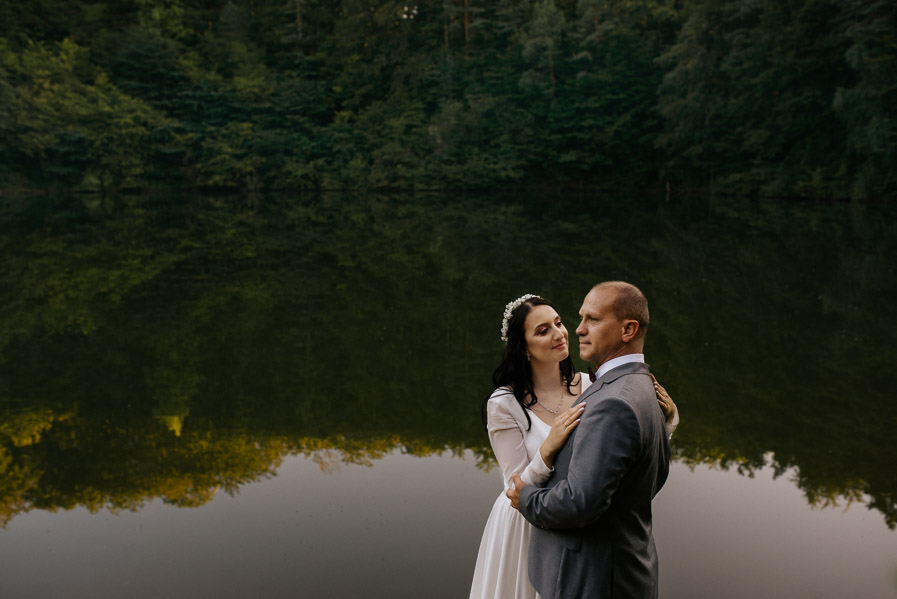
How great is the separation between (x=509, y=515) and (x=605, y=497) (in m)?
0.81

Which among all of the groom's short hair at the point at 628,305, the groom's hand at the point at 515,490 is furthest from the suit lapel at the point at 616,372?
the groom's hand at the point at 515,490

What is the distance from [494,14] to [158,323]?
127 ft

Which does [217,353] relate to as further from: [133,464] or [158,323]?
[133,464]

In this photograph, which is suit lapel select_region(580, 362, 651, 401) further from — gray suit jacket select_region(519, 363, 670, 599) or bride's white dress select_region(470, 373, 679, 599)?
bride's white dress select_region(470, 373, 679, 599)

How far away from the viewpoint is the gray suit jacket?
6.82 ft

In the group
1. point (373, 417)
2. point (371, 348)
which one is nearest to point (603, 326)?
point (373, 417)

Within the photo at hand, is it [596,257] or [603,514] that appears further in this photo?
[596,257]

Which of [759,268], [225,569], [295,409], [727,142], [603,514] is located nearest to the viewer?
[603,514]

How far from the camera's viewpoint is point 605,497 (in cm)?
209

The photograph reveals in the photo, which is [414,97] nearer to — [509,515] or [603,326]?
[509,515]

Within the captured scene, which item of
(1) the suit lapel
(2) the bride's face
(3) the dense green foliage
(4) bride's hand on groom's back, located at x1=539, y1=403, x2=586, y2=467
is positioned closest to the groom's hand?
(4) bride's hand on groom's back, located at x1=539, y1=403, x2=586, y2=467

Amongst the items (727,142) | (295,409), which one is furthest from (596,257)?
(727,142)

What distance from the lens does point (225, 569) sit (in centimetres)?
432

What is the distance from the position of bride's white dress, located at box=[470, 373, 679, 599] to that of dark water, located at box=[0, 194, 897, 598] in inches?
53.4
